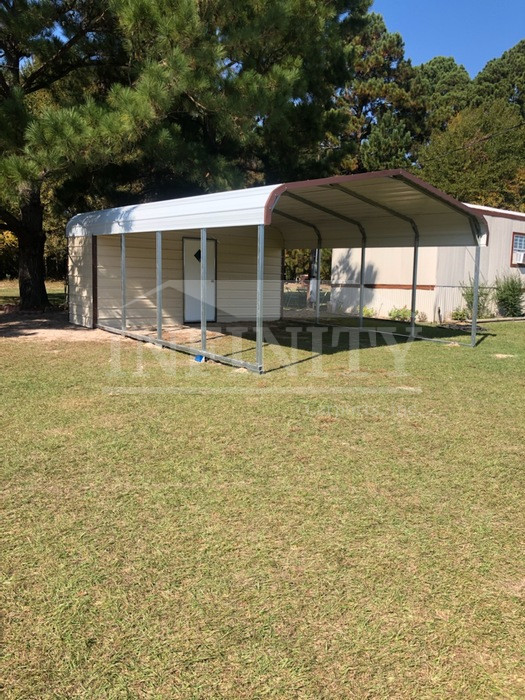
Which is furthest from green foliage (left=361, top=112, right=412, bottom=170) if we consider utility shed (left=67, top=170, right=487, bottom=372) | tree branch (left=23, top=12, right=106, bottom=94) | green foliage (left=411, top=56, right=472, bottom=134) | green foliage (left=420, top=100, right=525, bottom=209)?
tree branch (left=23, top=12, right=106, bottom=94)

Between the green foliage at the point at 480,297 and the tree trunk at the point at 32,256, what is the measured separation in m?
11.0

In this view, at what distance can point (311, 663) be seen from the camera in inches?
82.4

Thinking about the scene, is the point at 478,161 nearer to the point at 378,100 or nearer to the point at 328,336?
the point at 378,100

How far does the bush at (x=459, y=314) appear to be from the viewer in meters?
15.1

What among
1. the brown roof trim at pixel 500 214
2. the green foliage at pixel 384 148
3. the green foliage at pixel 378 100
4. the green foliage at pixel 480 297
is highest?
the green foliage at pixel 378 100

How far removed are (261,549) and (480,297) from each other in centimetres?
1440

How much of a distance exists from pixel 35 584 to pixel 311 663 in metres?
1.30

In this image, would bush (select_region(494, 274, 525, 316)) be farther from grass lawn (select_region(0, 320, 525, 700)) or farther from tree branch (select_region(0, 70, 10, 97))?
tree branch (select_region(0, 70, 10, 97))

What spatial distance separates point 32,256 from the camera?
14.3 metres

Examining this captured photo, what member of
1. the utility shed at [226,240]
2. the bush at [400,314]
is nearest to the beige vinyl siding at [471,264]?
the bush at [400,314]

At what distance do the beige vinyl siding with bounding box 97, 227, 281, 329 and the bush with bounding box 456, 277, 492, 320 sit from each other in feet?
17.0

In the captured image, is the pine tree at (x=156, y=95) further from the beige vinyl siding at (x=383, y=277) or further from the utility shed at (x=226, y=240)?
the beige vinyl siding at (x=383, y=277)

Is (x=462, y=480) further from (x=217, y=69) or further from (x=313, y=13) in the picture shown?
(x=313, y=13)

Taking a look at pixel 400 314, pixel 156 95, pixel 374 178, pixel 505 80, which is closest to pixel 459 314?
pixel 400 314
